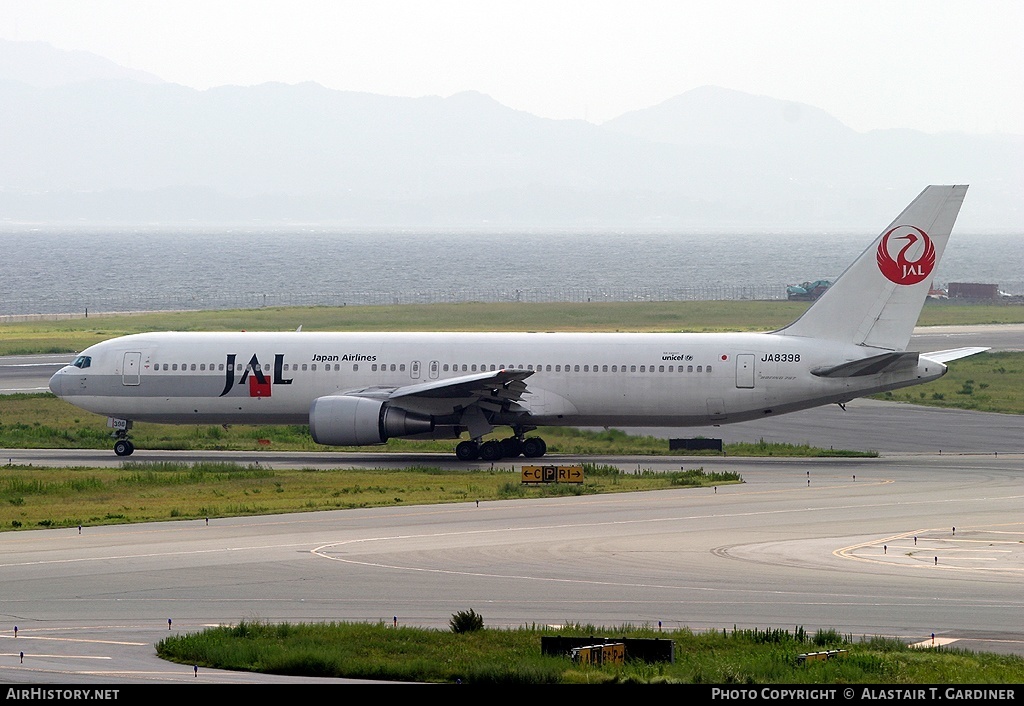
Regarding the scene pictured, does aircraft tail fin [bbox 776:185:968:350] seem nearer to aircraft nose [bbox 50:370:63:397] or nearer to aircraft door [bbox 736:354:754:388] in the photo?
aircraft door [bbox 736:354:754:388]

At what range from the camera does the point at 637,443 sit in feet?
167

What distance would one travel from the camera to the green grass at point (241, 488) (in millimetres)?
34156

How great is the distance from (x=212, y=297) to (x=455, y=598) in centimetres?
15615

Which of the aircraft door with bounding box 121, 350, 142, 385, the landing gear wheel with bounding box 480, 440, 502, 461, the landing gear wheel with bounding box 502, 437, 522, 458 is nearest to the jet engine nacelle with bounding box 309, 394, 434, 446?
the landing gear wheel with bounding box 480, 440, 502, 461

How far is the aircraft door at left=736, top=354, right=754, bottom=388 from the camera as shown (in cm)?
4603

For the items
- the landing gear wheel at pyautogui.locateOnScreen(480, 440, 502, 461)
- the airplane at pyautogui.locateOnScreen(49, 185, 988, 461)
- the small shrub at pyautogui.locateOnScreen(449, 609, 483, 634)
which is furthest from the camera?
the landing gear wheel at pyautogui.locateOnScreen(480, 440, 502, 461)

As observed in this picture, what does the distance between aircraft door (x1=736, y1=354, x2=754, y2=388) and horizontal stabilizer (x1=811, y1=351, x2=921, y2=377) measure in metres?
2.05

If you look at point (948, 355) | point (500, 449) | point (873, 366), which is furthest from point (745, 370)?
point (500, 449)

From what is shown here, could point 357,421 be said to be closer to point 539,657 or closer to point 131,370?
point 131,370

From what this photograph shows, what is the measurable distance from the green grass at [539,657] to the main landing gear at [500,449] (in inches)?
1052

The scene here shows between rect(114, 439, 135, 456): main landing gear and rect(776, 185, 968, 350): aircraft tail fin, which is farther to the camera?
rect(114, 439, 135, 456): main landing gear

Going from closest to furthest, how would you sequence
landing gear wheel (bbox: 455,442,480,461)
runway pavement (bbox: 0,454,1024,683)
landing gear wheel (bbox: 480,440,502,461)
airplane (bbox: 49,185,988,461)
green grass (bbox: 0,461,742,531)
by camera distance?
runway pavement (bbox: 0,454,1024,683), green grass (bbox: 0,461,742,531), airplane (bbox: 49,185,988,461), landing gear wheel (bbox: 455,442,480,461), landing gear wheel (bbox: 480,440,502,461)

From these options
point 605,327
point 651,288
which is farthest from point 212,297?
point 605,327
